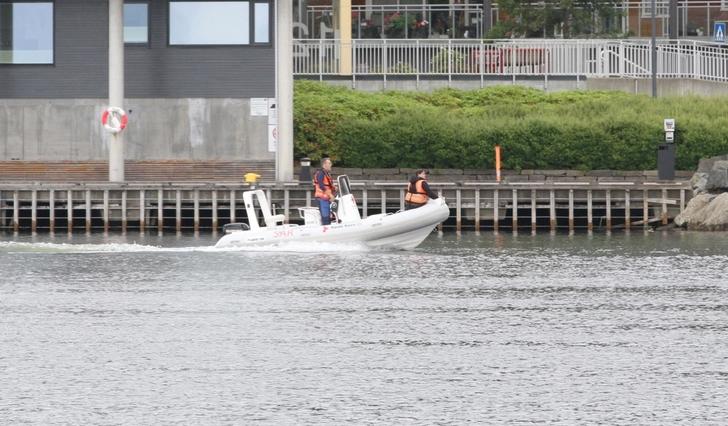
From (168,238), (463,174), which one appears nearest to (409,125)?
(463,174)

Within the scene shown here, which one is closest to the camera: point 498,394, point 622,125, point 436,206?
point 498,394

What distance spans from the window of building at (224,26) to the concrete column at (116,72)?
205cm

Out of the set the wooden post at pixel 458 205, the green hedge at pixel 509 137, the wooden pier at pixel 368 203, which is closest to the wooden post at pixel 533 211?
the wooden pier at pixel 368 203

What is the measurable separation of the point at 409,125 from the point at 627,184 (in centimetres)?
637

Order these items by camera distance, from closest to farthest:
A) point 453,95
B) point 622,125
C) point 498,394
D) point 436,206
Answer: point 498,394
point 436,206
point 622,125
point 453,95

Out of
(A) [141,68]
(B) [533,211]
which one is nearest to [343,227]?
(B) [533,211]

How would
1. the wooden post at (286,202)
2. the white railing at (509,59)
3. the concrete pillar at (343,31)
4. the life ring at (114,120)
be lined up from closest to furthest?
the wooden post at (286,202) < the life ring at (114,120) < the white railing at (509,59) < the concrete pillar at (343,31)

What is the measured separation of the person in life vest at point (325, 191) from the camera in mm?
39312

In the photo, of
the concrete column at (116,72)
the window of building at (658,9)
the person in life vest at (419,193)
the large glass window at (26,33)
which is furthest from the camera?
the window of building at (658,9)

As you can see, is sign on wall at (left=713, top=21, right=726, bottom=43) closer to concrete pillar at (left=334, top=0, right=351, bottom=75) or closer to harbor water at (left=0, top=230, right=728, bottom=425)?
concrete pillar at (left=334, top=0, right=351, bottom=75)

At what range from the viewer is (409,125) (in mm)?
49875

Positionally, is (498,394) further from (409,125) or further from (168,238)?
(409,125)

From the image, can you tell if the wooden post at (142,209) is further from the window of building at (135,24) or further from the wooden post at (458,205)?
the wooden post at (458,205)

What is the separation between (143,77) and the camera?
Answer: 164 feet
